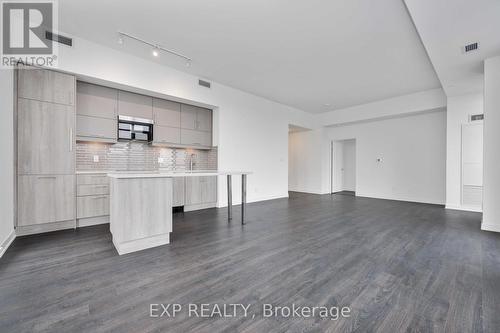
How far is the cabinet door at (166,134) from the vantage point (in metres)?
4.68

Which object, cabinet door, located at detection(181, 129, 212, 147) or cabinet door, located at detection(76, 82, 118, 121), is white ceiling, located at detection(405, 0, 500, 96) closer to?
cabinet door, located at detection(181, 129, 212, 147)

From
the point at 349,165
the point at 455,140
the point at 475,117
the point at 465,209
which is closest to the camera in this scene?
the point at 475,117

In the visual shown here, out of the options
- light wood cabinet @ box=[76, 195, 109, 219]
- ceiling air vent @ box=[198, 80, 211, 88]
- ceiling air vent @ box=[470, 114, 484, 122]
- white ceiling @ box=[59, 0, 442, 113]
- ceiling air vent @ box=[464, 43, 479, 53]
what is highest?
white ceiling @ box=[59, 0, 442, 113]

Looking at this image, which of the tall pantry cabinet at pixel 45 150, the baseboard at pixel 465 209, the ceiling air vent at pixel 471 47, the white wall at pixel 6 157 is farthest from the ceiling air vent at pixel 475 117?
the white wall at pixel 6 157

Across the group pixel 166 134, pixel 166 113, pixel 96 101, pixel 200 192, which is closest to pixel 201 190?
pixel 200 192

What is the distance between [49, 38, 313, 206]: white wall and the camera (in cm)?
369

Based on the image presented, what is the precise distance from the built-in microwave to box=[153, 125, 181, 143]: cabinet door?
0.14 metres

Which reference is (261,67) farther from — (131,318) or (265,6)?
(131,318)

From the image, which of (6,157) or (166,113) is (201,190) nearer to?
(166,113)

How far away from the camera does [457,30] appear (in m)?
2.93

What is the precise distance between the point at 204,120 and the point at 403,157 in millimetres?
6178

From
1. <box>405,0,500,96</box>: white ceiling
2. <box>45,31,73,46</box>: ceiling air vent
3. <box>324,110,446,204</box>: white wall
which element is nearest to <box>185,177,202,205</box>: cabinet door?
<box>45,31,73,46</box>: ceiling air vent

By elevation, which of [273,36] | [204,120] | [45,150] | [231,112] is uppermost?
[273,36]

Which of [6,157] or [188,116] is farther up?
[188,116]
